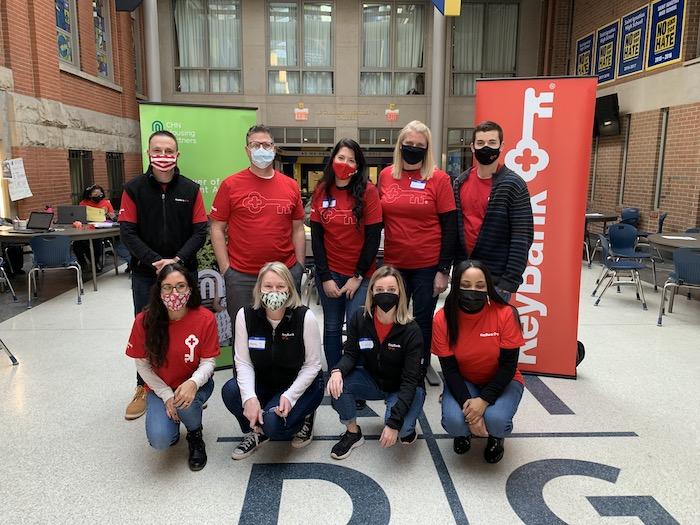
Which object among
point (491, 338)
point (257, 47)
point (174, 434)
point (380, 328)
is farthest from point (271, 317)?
point (257, 47)

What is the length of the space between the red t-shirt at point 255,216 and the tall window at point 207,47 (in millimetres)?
13061

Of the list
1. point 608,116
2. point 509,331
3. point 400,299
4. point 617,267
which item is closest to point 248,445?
point 400,299

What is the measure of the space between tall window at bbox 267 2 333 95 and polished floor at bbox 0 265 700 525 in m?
12.8

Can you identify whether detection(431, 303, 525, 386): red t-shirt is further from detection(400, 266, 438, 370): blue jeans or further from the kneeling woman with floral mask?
the kneeling woman with floral mask

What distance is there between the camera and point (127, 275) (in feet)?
27.1

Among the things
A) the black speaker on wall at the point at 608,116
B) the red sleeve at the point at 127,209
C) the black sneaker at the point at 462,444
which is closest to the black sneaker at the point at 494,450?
the black sneaker at the point at 462,444

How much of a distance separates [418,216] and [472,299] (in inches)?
30.5

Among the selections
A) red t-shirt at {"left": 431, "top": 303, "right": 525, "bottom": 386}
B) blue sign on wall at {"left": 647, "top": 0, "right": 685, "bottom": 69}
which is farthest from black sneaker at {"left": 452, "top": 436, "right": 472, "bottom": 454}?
blue sign on wall at {"left": 647, "top": 0, "right": 685, "bottom": 69}

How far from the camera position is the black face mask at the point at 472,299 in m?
2.72

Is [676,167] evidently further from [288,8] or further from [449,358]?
[288,8]

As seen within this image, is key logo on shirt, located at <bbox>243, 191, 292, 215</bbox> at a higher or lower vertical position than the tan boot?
higher

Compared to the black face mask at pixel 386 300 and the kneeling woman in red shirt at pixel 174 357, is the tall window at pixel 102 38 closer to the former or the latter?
the kneeling woman in red shirt at pixel 174 357

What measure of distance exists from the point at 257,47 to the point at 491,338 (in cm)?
1444

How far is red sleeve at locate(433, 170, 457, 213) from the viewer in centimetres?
326
